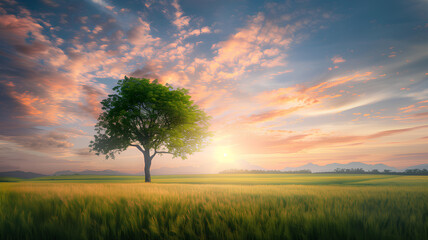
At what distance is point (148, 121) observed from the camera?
3055 centimetres

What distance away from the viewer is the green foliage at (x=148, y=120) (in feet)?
94.5

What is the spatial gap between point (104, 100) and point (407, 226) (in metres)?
35.7

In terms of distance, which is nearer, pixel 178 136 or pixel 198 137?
pixel 178 136

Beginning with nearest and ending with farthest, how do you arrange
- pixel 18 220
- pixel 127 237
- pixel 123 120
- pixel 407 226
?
pixel 127 237, pixel 407 226, pixel 18 220, pixel 123 120

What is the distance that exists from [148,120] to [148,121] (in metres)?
0.18

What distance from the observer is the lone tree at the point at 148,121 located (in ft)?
94.6

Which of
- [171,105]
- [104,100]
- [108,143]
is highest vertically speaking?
[104,100]

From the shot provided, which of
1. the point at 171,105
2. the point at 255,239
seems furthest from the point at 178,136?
the point at 255,239

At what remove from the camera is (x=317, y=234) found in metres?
3.36

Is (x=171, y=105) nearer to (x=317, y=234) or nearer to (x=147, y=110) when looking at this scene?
(x=147, y=110)

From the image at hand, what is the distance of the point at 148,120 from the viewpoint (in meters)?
30.6

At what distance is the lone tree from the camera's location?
94.6 ft

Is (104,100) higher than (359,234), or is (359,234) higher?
(104,100)

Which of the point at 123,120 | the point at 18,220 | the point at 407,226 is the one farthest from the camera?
the point at 123,120
